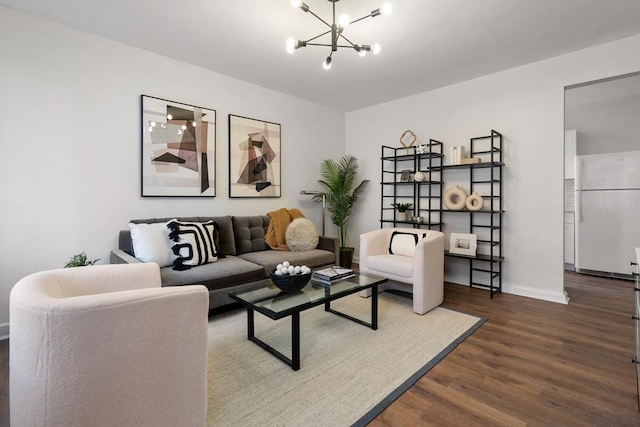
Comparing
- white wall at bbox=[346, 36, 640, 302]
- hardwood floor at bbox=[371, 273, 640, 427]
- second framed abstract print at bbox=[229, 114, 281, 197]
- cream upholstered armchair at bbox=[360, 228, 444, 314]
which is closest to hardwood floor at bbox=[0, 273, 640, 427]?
Result: hardwood floor at bbox=[371, 273, 640, 427]

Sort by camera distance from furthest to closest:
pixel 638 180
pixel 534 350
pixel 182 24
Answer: pixel 638 180
pixel 182 24
pixel 534 350

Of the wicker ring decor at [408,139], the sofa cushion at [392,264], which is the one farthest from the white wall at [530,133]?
the sofa cushion at [392,264]

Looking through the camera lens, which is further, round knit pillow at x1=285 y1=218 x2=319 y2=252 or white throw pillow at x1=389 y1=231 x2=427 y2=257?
round knit pillow at x1=285 y1=218 x2=319 y2=252

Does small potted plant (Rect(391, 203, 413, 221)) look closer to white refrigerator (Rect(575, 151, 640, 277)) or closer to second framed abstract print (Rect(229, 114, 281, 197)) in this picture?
second framed abstract print (Rect(229, 114, 281, 197))

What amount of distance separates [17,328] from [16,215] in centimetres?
203

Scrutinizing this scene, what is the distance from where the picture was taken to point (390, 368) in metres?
1.95

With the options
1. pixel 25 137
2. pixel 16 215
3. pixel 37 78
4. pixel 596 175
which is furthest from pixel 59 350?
pixel 596 175

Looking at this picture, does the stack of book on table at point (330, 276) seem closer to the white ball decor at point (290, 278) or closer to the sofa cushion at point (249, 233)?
the white ball decor at point (290, 278)

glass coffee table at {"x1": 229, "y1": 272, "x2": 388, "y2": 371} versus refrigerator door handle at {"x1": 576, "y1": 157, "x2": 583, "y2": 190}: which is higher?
refrigerator door handle at {"x1": 576, "y1": 157, "x2": 583, "y2": 190}

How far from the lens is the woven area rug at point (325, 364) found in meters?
1.56

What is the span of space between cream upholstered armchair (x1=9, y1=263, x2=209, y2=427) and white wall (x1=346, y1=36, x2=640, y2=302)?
11.9 feet

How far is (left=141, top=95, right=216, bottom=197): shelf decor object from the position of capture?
306cm

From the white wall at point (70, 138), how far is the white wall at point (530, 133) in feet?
10.8

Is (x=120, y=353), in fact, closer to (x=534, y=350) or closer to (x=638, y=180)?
(x=534, y=350)
